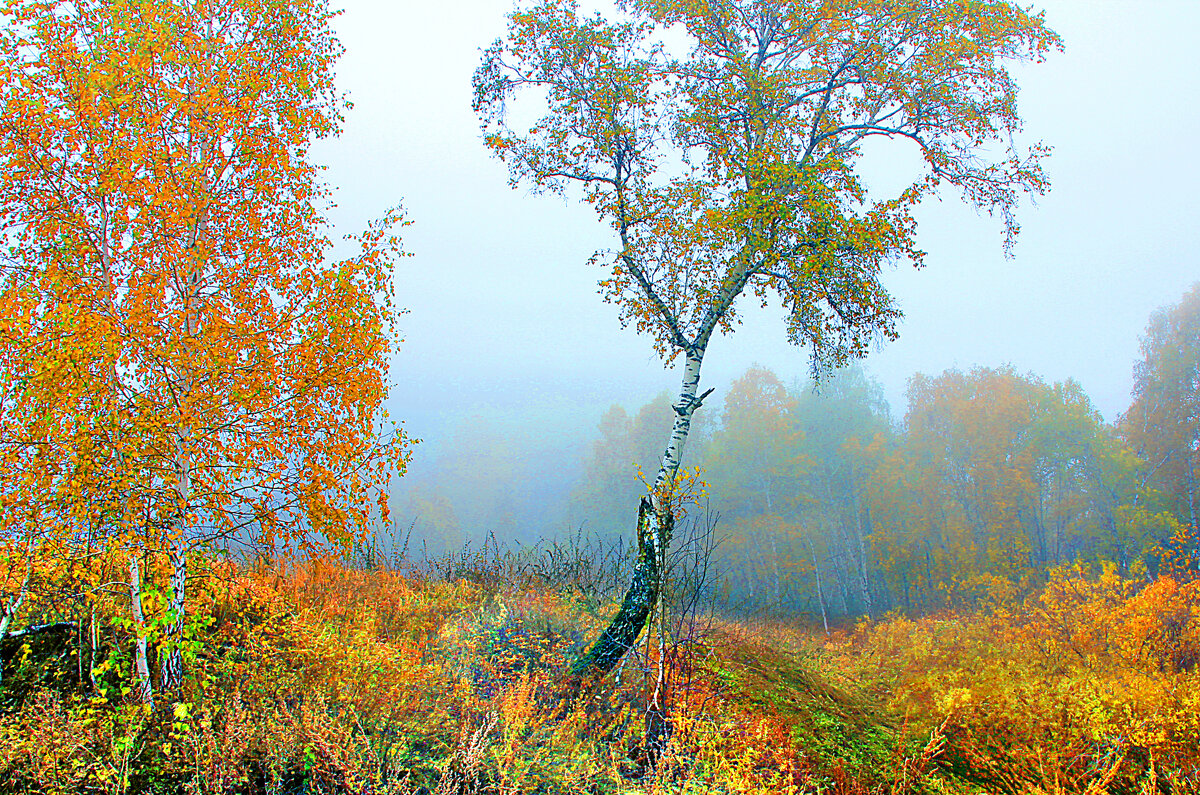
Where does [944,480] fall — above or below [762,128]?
below

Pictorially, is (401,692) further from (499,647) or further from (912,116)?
(912,116)

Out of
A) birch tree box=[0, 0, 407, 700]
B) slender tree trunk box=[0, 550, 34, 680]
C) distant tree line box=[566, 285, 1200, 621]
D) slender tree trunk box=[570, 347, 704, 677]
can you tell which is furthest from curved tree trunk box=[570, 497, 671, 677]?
distant tree line box=[566, 285, 1200, 621]

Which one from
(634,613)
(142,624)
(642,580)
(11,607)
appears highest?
(11,607)

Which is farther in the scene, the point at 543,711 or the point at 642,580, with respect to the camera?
the point at 642,580

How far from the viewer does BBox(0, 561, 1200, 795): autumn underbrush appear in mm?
3363

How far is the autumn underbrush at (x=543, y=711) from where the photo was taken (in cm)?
336

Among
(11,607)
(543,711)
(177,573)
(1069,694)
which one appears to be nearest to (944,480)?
(1069,694)

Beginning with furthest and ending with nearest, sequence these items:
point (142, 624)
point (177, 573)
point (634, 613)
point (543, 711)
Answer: point (634, 613) < point (543, 711) < point (177, 573) < point (142, 624)

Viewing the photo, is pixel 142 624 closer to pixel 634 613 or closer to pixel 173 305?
pixel 173 305

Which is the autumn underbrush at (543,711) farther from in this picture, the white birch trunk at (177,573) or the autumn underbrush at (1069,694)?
the white birch trunk at (177,573)

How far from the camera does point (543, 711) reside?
4621mm

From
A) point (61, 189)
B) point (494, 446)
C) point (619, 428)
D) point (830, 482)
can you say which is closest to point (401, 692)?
point (61, 189)

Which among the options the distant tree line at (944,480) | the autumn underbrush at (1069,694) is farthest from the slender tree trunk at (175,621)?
the distant tree line at (944,480)

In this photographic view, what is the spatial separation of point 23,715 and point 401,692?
238cm
